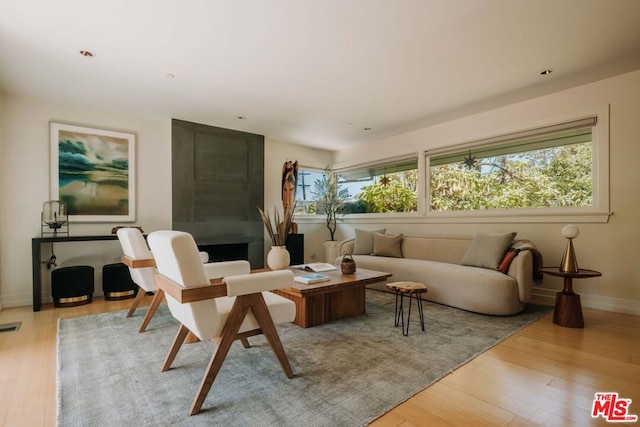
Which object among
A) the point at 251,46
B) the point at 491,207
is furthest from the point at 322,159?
the point at 251,46

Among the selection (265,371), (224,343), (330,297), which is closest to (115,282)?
(330,297)

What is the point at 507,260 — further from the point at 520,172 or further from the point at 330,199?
the point at 330,199

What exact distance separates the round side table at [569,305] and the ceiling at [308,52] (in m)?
1.97

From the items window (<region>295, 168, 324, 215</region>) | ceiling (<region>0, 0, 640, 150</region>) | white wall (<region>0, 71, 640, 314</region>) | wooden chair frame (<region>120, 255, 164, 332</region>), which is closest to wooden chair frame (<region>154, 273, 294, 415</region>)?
wooden chair frame (<region>120, 255, 164, 332</region>)

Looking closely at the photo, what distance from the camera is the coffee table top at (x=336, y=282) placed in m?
2.62

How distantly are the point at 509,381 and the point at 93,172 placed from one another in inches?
194

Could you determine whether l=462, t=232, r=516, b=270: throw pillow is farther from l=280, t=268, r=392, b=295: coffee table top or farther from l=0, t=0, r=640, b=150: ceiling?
l=0, t=0, r=640, b=150: ceiling

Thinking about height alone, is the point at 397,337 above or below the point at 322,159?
below

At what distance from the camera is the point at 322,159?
6590 millimetres

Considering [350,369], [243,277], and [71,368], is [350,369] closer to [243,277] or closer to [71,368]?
[243,277]

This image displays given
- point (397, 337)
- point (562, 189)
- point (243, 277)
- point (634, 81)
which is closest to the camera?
point (243, 277)

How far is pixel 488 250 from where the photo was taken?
352 cm

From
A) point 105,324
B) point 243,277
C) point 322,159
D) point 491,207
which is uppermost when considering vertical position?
Result: point 322,159

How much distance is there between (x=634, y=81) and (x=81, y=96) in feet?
19.9
